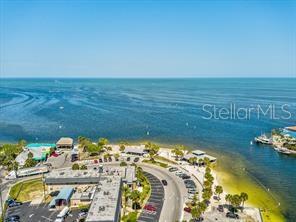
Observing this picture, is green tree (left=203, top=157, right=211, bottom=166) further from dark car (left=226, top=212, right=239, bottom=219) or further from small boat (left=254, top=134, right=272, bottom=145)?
small boat (left=254, top=134, right=272, bottom=145)

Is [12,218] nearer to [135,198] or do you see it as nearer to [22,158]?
[135,198]

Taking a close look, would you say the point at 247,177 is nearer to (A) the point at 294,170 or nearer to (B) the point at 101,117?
(A) the point at 294,170

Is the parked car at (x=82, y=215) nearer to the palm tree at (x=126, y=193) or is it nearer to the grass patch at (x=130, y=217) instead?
the grass patch at (x=130, y=217)

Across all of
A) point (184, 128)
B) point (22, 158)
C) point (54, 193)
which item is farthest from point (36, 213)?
point (184, 128)

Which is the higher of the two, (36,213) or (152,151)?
(152,151)

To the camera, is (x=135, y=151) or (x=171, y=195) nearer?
(x=171, y=195)

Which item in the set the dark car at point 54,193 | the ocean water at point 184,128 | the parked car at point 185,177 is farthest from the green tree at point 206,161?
the dark car at point 54,193

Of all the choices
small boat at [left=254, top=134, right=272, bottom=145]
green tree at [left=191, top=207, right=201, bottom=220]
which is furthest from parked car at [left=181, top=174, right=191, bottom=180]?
small boat at [left=254, top=134, right=272, bottom=145]
